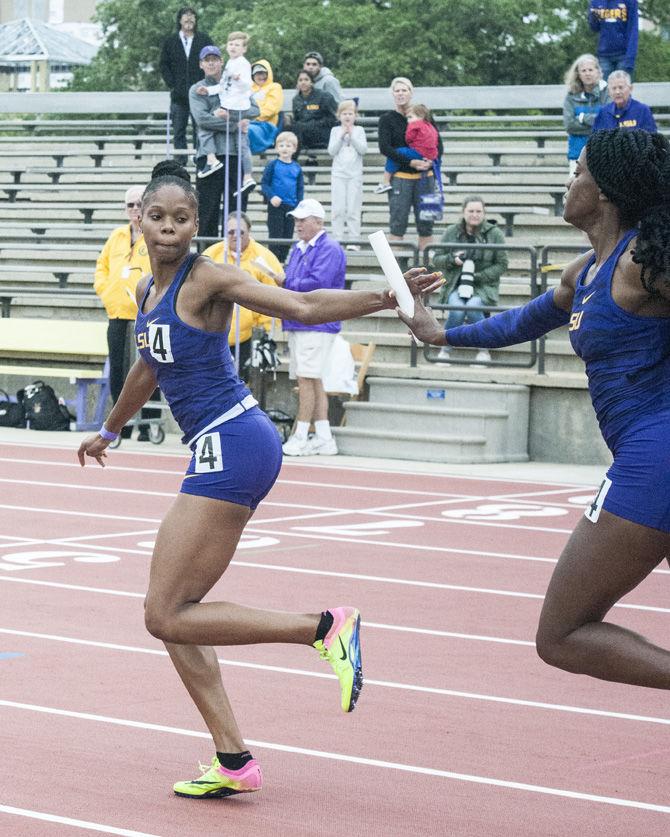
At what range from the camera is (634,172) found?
16.8 feet

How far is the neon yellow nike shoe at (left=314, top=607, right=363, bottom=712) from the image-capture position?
555 cm

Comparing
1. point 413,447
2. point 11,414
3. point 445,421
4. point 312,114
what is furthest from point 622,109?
point 11,414

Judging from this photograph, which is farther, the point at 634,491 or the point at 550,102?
the point at 550,102

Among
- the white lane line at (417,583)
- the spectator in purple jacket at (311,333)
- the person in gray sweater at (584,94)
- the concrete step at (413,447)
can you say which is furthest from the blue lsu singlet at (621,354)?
the person in gray sweater at (584,94)

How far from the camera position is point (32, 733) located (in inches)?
245

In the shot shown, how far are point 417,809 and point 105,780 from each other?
1084 millimetres

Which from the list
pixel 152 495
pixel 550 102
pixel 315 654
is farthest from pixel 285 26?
pixel 315 654

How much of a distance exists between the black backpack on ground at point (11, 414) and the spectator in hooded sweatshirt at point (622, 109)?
24.6ft

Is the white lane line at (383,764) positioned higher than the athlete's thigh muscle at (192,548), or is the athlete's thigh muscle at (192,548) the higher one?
the athlete's thigh muscle at (192,548)

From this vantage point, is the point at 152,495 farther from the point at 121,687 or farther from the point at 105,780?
the point at 105,780

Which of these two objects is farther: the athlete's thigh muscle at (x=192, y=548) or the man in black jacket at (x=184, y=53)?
the man in black jacket at (x=184, y=53)

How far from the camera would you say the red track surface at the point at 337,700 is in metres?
5.32

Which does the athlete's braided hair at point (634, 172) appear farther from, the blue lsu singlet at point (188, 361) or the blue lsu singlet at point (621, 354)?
the blue lsu singlet at point (188, 361)

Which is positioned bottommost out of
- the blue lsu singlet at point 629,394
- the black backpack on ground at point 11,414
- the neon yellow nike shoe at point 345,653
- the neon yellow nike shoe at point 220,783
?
the black backpack on ground at point 11,414
